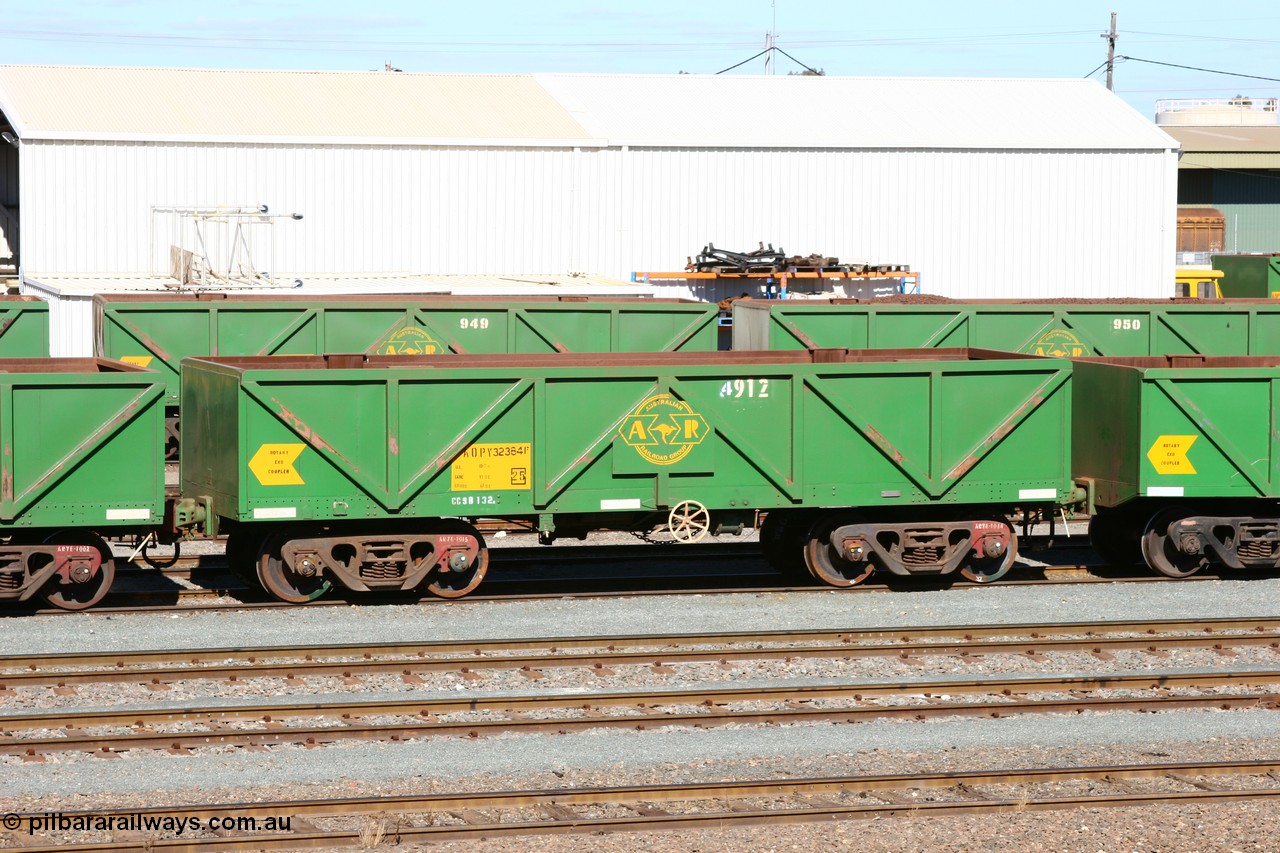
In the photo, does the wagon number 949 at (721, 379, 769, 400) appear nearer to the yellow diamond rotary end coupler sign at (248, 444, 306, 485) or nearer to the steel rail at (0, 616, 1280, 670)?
the steel rail at (0, 616, 1280, 670)

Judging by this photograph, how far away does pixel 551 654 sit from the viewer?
1418 centimetres

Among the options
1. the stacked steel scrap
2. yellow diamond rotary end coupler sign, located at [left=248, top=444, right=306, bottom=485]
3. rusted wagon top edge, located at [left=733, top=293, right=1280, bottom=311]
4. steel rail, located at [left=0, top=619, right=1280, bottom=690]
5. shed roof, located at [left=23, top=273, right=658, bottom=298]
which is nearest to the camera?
steel rail, located at [left=0, top=619, right=1280, bottom=690]

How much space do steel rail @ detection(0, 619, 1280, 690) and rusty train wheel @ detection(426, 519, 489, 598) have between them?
76.9 inches

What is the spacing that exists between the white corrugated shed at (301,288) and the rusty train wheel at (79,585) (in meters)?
13.0

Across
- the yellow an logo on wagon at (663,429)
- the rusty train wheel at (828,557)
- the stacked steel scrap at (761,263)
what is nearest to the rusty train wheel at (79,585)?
the yellow an logo on wagon at (663,429)

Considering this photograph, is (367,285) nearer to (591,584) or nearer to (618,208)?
(618,208)

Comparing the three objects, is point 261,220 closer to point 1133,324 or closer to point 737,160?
point 737,160

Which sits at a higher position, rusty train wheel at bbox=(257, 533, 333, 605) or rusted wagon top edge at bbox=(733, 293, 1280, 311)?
rusted wagon top edge at bbox=(733, 293, 1280, 311)

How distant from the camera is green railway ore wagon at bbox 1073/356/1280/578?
1730 centimetres

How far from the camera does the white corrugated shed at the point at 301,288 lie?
2864 cm

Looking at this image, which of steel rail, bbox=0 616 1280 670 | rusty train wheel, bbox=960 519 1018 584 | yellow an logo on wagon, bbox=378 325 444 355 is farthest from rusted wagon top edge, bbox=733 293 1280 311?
steel rail, bbox=0 616 1280 670

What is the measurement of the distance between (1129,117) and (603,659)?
35127mm

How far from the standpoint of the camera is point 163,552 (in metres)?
19.1

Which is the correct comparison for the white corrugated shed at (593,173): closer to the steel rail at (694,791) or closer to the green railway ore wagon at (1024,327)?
the green railway ore wagon at (1024,327)
